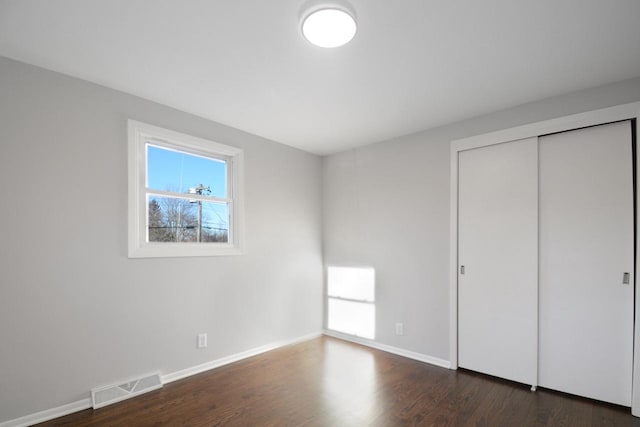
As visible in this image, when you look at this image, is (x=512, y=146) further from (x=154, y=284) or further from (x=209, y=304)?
(x=154, y=284)

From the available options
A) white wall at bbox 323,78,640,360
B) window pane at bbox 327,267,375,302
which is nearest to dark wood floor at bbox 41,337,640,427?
white wall at bbox 323,78,640,360

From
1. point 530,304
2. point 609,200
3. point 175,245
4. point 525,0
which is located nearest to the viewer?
point 525,0

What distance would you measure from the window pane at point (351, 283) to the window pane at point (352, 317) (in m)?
0.09

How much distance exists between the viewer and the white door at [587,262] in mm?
2373

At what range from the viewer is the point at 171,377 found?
283 cm

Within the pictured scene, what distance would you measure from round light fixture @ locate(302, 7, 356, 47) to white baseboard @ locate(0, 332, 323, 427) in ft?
9.86

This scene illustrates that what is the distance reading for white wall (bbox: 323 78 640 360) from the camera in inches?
127

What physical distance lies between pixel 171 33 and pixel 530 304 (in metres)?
3.46

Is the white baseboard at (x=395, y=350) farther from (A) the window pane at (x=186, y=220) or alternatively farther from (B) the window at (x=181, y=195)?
(A) the window pane at (x=186, y=220)

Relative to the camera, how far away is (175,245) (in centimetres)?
297

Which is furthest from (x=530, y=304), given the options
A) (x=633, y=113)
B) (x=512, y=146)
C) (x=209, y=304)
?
(x=209, y=304)

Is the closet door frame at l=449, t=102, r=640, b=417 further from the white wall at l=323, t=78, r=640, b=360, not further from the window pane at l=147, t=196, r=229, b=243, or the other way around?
the window pane at l=147, t=196, r=229, b=243

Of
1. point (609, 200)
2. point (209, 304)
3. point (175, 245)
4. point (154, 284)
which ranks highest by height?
point (609, 200)

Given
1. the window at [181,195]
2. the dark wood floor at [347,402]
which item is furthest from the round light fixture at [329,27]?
the dark wood floor at [347,402]
